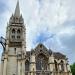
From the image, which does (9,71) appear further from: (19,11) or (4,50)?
(19,11)

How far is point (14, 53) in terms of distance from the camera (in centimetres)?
4412

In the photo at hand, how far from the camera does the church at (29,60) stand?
137ft

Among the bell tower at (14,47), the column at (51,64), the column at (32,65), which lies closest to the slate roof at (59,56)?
the column at (51,64)

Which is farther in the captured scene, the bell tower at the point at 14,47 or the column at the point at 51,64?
the column at the point at 51,64

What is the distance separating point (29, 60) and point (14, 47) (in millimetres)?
5439

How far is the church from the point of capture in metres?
41.6

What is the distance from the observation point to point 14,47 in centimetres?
4512

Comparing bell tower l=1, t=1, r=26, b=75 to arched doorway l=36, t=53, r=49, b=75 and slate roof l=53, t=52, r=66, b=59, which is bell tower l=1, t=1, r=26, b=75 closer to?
arched doorway l=36, t=53, r=49, b=75

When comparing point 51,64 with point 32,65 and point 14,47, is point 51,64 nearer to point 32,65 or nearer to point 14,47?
point 32,65

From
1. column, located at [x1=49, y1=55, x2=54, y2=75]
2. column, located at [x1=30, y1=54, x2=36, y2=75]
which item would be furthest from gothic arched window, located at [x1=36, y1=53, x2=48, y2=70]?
column, located at [x1=30, y1=54, x2=36, y2=75]

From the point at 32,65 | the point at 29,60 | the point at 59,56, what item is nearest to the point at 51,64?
the point at 59,56

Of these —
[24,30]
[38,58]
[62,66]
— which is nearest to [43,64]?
[38,58]

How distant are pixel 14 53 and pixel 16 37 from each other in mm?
5168

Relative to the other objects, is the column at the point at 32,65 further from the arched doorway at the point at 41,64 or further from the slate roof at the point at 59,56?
the slate roof at the point at 59,56
